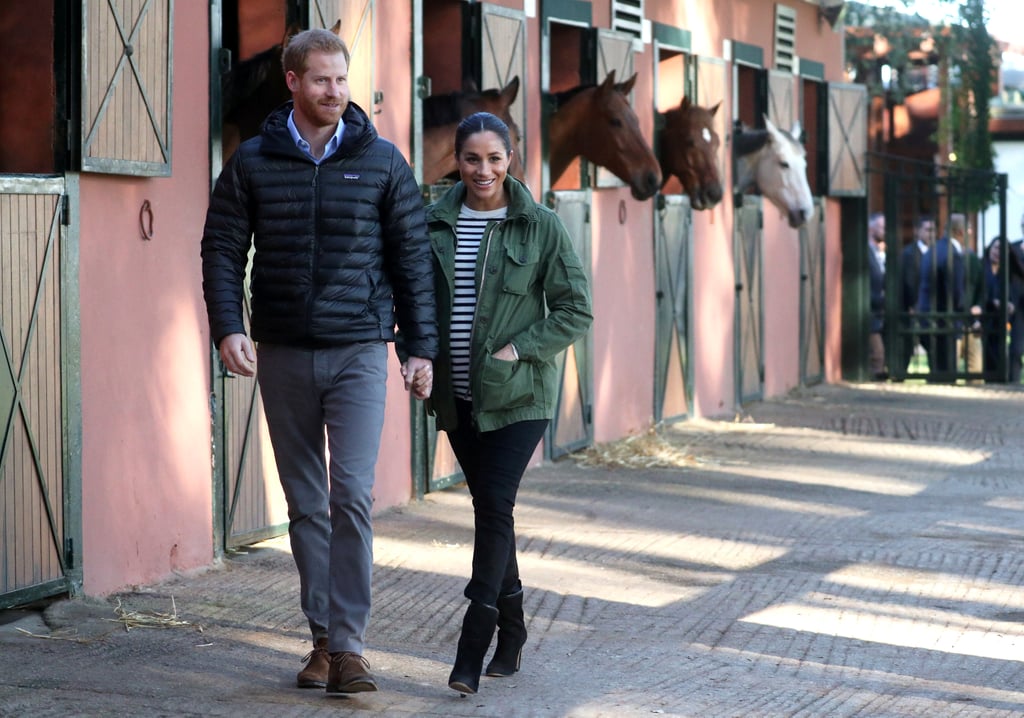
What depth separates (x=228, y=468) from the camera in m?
7.18

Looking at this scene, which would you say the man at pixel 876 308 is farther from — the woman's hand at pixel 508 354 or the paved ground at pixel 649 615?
the woman's hand at pixel 508 354

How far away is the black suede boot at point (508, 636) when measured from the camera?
5.09m

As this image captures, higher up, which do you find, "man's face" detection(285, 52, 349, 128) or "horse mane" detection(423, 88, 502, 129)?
"horse mane" detection(423, 88, 502, 129)

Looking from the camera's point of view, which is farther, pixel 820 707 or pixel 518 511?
pixel 518 511

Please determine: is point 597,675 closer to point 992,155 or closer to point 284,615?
point 284,615

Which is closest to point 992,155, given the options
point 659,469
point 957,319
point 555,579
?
point 957,319

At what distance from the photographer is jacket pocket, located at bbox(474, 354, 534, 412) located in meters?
4.82

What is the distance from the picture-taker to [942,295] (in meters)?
16.9

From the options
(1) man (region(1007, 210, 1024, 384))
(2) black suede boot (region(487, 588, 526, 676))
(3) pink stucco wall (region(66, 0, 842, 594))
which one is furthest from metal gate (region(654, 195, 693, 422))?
(2) black suede boot (region(487, 588, 526, 676))

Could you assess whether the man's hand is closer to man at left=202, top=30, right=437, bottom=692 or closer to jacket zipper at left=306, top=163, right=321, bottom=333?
man at left=202, top=30, right=437, bottom=692

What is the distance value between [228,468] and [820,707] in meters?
3.09

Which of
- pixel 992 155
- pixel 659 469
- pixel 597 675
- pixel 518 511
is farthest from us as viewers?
pixel 992 155

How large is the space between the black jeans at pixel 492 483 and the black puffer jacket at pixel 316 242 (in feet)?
0.98

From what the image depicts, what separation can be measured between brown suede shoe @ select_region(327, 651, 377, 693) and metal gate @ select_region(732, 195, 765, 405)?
9.72 m
